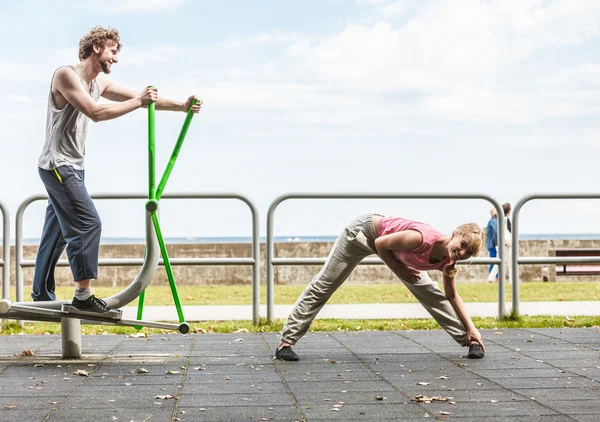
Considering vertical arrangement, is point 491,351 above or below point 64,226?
below

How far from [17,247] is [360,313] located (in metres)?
3.70

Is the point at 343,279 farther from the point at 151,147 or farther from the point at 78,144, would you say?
the point at 78,144

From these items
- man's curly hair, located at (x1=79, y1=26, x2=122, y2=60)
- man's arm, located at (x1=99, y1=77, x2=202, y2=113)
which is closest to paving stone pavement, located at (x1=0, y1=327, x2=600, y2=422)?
man's arm, located at (x1=99, y1=77, x2=202, y2=113)

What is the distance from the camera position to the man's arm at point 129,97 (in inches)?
218

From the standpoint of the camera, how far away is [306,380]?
4832mm

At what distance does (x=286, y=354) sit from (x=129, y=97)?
77.8 inches

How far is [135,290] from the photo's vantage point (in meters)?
5.50

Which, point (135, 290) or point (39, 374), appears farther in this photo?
point (135, 290)

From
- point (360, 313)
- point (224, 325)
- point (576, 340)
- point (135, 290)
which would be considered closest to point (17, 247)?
point (224, 325)

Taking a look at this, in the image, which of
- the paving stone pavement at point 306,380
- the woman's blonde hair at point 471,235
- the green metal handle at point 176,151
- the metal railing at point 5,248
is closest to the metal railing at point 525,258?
the paving stone pavement at point 306,380

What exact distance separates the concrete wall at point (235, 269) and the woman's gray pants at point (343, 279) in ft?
32.3

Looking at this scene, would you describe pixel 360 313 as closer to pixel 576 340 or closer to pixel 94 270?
pixel 576 340

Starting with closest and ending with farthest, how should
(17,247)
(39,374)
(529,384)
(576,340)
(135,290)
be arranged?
(529,384), (39,374), (135,290), (576,340), (17,247)

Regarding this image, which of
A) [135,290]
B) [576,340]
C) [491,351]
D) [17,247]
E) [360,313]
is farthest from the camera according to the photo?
[360,313]
